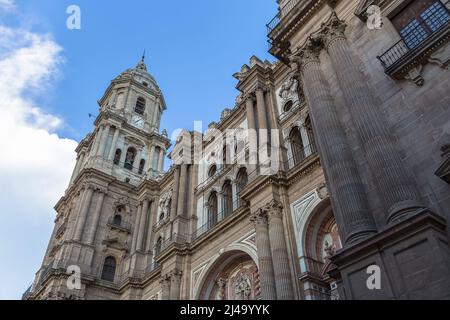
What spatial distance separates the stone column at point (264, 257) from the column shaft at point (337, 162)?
19.5ft

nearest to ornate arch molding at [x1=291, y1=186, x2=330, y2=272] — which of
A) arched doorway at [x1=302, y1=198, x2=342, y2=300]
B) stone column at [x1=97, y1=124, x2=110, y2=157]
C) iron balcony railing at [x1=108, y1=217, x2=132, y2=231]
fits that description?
arched doorway at [x1=302, y1=198, x2=342, y2=300]

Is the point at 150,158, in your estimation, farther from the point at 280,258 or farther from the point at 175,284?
the point at 280,258

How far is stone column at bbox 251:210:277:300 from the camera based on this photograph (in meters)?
15.7

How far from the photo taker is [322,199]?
54.1 feet

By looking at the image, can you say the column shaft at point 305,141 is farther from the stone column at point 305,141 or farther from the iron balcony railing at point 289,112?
the iron balcony railing at point 289,112

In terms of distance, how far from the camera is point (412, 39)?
12570 millimetres

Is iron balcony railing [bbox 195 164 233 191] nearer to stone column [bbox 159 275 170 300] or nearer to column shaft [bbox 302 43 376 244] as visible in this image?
stone column [bbox 159 275 170 300]

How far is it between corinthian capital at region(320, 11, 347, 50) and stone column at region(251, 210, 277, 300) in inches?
305

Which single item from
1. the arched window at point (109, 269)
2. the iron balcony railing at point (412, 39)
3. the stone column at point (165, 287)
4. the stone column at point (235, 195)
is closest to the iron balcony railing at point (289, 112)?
the stone column at point (235, 195)

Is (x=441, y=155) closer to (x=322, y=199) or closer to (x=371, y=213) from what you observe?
(x=371, y=213)

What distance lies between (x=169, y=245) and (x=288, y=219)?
8810mm

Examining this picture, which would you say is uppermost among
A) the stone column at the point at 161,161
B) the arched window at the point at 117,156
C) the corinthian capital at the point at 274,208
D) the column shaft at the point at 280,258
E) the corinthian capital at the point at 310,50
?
the stone column at the point at 161,161

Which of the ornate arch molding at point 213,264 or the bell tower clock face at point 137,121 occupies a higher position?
the bell tower clock face at point 137,121

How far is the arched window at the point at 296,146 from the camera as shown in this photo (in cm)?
1983
